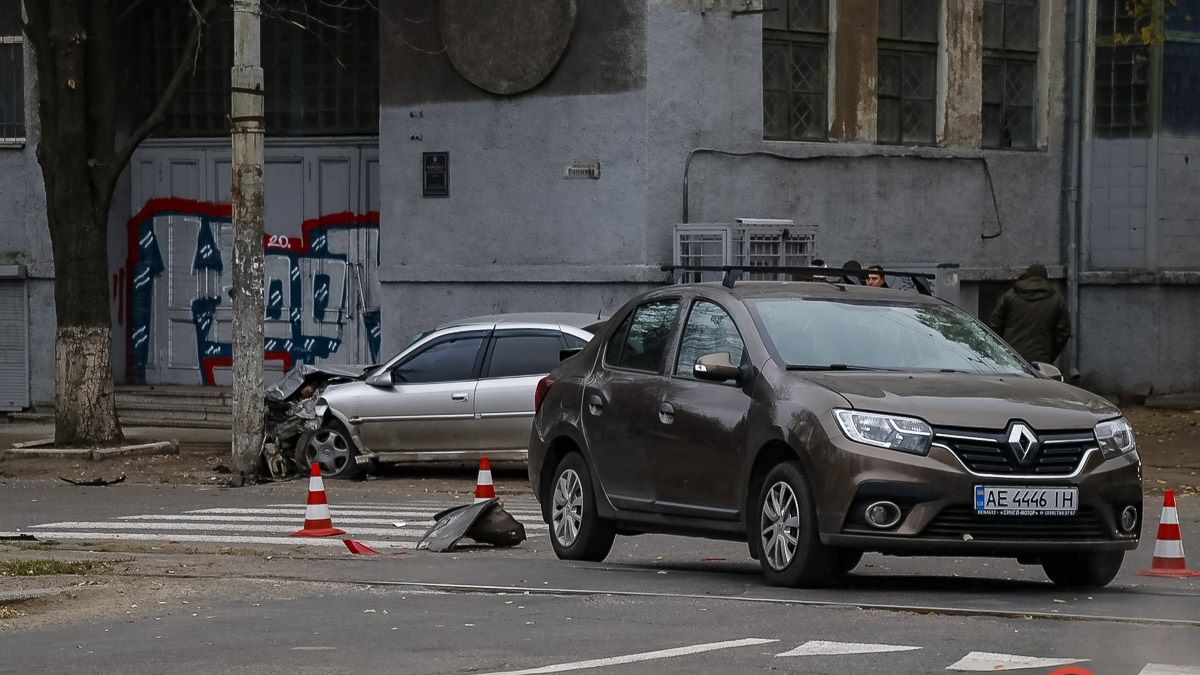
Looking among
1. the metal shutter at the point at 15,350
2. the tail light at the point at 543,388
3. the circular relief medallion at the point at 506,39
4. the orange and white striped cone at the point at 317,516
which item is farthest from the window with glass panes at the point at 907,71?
the tail light at the point at 543,388

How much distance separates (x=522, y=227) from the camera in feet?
75.9

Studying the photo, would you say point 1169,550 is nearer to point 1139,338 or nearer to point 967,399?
point 967,399

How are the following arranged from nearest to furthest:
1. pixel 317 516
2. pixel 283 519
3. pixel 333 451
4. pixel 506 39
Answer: pixel 317 516
pixel 283 519
pixel 333 451
pixel 506 39

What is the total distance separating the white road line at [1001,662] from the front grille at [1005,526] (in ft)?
6.35

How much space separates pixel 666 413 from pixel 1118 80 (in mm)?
16100

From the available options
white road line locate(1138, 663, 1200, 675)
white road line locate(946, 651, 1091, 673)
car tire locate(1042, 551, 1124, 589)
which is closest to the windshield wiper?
car tire locate(1042, 551, 1124, 589)

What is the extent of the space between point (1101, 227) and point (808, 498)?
16760mm

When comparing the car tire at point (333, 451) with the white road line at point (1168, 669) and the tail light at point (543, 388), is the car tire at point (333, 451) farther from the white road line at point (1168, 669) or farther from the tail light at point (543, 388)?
the white road line at point (1168, 669)

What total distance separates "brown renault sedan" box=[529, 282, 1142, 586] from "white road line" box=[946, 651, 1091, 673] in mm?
1970

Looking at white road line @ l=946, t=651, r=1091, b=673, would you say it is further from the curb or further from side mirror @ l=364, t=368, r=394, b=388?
the curb

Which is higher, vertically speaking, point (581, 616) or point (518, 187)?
point (518, 187)

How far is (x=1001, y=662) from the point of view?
7738 millimetres

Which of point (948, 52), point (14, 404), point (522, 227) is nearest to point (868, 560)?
point (522, 227)

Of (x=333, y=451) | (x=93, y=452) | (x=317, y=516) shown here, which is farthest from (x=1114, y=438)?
(x=93, y=452)
